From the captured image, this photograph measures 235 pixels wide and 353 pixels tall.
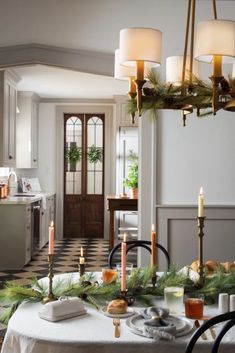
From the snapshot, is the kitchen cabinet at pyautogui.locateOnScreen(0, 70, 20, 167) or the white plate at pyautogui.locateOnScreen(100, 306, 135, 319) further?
the kitchen cabinet at pyautogui.locateOnScreen(0, 70, 20, 167)

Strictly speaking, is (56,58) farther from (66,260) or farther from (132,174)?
(132,174)

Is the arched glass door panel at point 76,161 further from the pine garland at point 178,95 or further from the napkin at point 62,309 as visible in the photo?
the napkin at point 62,309

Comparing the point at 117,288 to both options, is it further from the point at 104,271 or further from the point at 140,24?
the point at 140,24

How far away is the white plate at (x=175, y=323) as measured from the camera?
6.63 feet

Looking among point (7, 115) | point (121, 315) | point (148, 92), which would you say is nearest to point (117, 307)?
point (121, 315)

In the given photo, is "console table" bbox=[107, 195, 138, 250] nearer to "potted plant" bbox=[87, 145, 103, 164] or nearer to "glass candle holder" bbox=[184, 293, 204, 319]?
"potted plant" bbox=[87, 145, 103, 164]

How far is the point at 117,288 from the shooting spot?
2461 mm

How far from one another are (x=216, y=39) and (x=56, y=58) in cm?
310

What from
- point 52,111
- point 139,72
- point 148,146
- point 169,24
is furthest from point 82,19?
point 52,111

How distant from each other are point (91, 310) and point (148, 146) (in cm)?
268

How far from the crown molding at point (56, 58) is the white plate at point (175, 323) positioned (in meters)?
3.25

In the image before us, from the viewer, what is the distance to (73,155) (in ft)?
32.6

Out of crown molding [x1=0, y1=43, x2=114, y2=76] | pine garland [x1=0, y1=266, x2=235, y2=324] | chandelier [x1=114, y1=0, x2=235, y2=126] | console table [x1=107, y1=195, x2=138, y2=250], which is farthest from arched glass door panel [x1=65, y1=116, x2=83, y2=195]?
pine garland [x1=0, y1=266, x2=235, y2=324]

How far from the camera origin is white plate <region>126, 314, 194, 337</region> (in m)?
2.02
